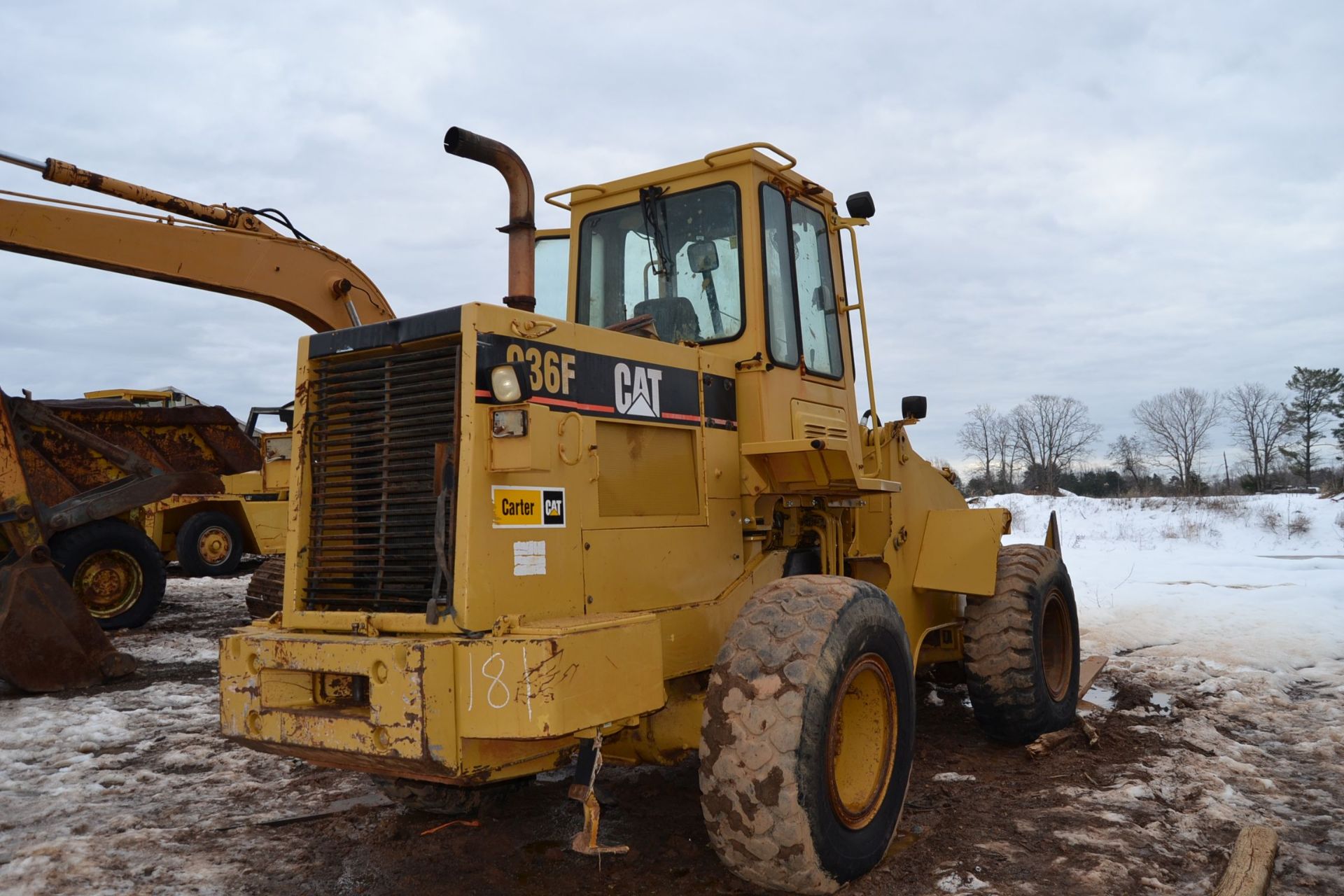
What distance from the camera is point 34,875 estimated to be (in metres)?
3.99

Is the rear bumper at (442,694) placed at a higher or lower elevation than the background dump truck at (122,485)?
lower

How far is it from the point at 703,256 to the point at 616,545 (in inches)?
67.3

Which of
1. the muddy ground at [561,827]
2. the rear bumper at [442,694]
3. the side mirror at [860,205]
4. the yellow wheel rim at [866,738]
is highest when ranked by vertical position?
the side mirror at [860,205]

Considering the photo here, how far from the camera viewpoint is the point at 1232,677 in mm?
7602

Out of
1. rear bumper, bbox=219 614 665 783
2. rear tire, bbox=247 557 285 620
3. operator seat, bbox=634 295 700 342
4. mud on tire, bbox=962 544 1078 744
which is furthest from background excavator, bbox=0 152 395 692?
mud on tire, bbox=962 544 1078 744

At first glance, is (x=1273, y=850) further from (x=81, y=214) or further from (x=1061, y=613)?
(x=81, y=214)

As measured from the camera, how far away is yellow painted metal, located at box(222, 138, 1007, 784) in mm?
3258

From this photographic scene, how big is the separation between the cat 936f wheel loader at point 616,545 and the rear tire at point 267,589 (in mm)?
4641

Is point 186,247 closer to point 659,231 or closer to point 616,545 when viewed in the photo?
point 659,231

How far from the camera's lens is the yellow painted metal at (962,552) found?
5848 millimetres

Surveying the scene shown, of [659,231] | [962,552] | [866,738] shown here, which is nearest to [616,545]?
[866,738]

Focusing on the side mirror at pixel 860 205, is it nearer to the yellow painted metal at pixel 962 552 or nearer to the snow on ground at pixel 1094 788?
the yellow painted metal at pixel 962 552

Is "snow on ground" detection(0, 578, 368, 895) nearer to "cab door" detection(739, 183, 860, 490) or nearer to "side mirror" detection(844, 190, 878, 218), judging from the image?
"cab door" detection(739, 183, 860, 490)

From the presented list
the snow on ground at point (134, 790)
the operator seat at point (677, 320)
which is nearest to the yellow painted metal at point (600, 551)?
the operator seat at point (677, 320)
